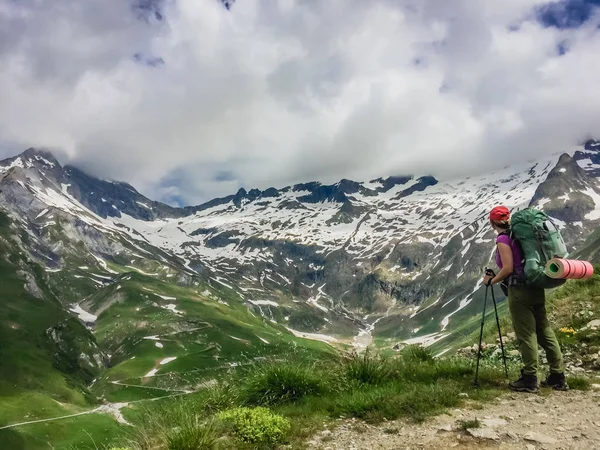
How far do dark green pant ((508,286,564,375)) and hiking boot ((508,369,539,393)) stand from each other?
19cm

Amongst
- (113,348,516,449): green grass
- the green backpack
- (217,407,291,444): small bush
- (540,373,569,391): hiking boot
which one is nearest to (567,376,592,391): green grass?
(540,373,569,391): hiking boot

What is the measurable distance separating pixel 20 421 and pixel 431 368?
678ft

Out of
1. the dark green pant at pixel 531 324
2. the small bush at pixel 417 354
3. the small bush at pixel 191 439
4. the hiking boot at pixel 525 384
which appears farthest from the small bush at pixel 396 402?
the small bush at pixel 191 439

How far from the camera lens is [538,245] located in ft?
35.7

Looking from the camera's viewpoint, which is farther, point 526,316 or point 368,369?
point 368,369

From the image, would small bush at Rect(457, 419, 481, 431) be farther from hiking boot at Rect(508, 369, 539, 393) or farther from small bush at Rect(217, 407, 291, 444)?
small bush at Rect(217, 407, 291, 444)

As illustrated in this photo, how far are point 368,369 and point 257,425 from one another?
13.8 feet

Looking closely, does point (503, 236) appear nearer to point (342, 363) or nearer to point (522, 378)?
point (522, 378)

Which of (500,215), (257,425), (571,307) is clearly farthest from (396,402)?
(571,307)

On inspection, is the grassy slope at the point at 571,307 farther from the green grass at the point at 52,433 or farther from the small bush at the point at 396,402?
the green grass at the point at 52,433

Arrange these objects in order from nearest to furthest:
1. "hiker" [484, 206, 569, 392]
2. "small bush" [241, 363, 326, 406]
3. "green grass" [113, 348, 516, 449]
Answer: "green grass" [113, 348, 516, 449], "hiker" [484, 206, 569, 392], "small bush" [241, 363, 326, 406]

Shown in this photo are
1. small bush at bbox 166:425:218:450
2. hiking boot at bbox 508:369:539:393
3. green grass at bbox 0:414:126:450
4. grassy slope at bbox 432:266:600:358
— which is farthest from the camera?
green grass at bbox 0:414:126:450

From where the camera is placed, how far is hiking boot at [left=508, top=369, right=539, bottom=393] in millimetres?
10555

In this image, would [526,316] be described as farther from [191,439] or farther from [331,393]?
[191,439]
